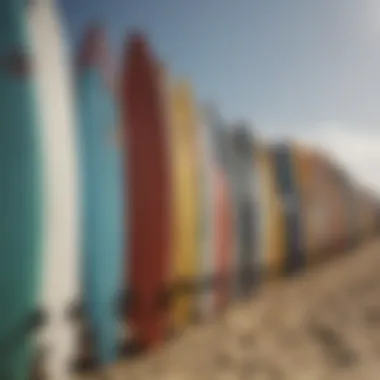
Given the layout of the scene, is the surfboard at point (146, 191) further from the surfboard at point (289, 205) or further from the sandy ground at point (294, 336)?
the surfboard at point (289, 205)

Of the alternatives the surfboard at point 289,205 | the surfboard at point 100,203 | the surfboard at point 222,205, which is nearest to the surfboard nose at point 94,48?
the surfboard at point 100,203

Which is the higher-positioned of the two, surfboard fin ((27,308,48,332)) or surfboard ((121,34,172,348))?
surfboard ((121,34,172,348))

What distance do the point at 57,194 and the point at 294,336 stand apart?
338 mm

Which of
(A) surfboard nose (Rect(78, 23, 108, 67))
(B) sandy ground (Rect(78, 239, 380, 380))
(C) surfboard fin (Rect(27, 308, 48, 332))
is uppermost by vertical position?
(A) surfboard nose (Rect(78, 23, 108, 67))

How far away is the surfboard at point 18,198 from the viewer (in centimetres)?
87

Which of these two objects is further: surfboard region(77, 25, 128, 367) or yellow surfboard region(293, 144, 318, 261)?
yellow surfboard region(293, 144, 318, 261)

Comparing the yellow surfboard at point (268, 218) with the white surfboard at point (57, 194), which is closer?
the white surfboard at point (57, 194)

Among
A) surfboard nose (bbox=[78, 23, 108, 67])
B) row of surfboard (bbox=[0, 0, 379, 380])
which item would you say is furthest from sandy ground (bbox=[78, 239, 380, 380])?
surfboard nose (bbox=[78, 23, 108, 67])

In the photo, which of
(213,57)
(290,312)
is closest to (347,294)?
(290,312)

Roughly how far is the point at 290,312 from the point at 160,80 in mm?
323

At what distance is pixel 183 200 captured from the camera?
97 cm

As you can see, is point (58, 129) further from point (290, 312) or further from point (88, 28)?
point (290, 312)

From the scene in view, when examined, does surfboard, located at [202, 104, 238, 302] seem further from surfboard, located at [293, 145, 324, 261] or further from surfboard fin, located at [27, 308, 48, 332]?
surfboard fin, located at [27, 308, 48, 332]

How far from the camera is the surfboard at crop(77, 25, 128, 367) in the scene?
0.91m
